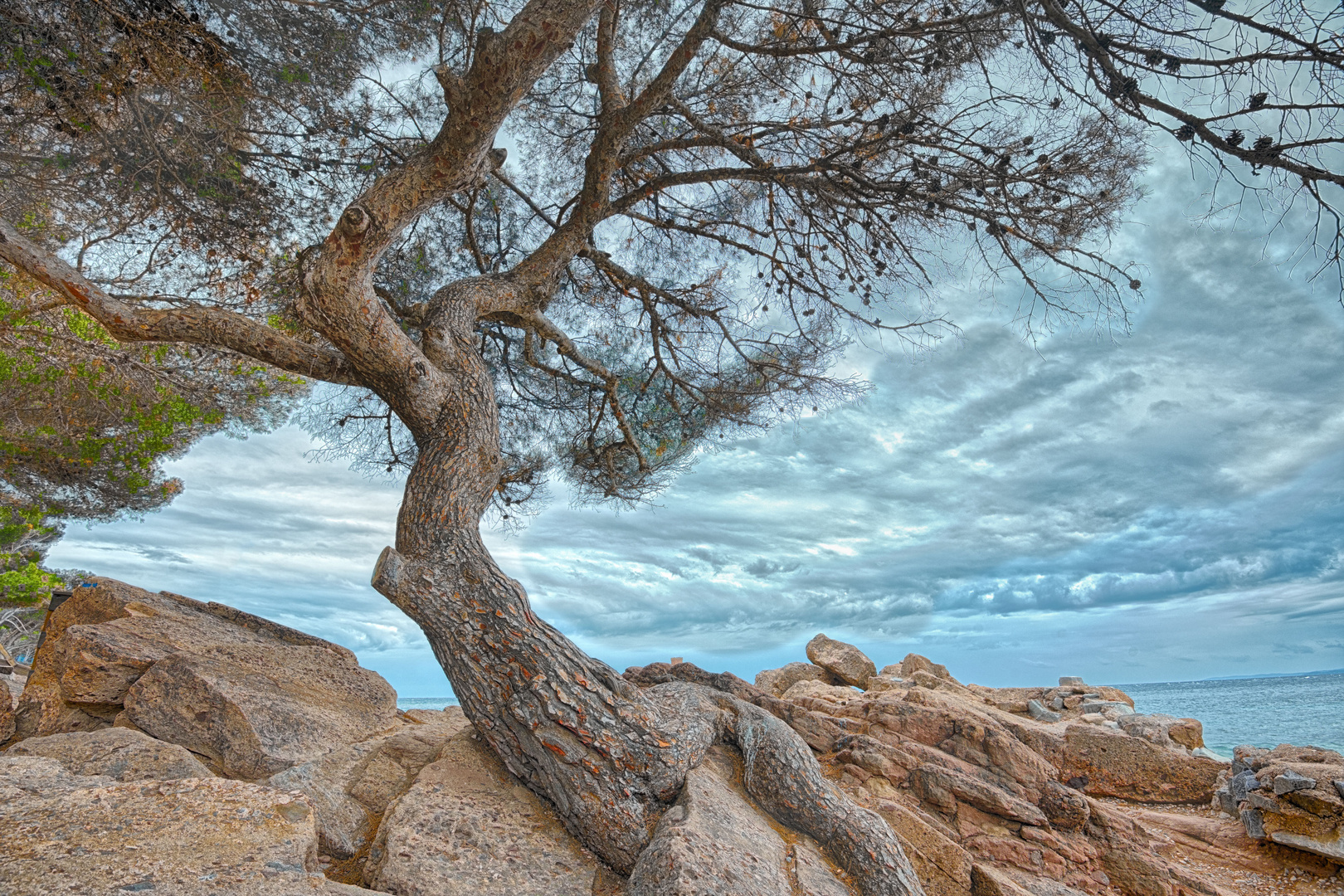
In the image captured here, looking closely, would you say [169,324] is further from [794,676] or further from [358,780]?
[794,676]

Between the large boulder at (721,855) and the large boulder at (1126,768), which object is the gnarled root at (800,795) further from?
the large boulder at (1126,768)

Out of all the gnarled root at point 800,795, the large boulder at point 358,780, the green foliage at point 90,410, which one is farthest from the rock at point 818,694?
the green foliage at point 90,410

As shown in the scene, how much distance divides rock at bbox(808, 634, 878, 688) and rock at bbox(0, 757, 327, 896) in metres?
6.43

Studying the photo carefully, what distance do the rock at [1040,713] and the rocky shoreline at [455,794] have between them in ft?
3.54

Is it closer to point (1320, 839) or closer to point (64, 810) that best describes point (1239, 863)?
point (1320, 839)

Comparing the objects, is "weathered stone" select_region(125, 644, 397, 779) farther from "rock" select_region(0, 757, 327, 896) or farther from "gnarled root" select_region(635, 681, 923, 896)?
"gnarled root" select_region(635, 681, 923, 896)

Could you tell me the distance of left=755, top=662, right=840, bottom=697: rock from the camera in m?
8.06

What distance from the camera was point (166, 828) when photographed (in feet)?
7.78

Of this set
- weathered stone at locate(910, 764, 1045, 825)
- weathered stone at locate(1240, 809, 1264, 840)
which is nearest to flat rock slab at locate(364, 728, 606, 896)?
weathered stone at locate(910, 764, 1045, 825)

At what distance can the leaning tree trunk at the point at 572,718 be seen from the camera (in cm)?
346

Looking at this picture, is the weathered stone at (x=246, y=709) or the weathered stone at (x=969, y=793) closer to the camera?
the weathered stone at (x=246, y=709)

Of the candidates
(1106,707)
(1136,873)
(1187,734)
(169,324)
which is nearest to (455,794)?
(169,324)

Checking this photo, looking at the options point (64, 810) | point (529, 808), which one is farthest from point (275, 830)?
point (529, 808)

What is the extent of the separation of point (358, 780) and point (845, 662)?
18.7ft
